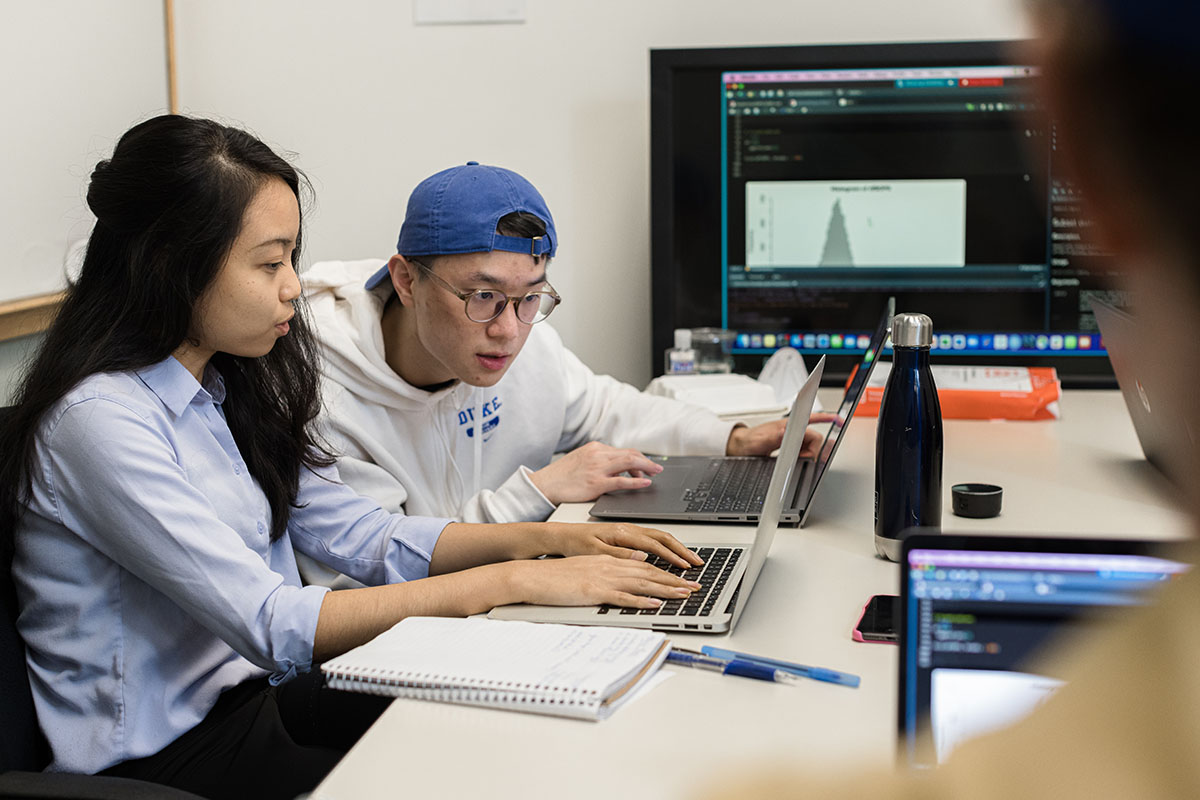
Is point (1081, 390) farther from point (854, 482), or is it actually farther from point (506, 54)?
point (506, 54)

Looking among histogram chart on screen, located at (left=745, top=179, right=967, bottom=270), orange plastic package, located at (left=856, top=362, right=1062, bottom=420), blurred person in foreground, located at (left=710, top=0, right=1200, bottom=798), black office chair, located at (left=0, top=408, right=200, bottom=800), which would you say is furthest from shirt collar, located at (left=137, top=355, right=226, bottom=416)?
histogram chart on screen, located at (left=745, top=179, right=967, bottom=270)

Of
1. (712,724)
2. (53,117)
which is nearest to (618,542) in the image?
(712,724)

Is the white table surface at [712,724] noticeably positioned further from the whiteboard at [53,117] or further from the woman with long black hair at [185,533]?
the whiteboard at [53,117]

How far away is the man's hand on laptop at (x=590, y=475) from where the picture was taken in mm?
1677

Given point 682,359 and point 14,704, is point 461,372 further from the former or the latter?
point 682,359

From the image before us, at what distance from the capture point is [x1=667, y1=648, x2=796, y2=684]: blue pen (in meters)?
1.00

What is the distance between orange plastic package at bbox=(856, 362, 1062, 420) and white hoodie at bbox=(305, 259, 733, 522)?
47 centimetres

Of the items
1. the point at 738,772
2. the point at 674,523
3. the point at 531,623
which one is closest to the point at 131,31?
the point at 674,523

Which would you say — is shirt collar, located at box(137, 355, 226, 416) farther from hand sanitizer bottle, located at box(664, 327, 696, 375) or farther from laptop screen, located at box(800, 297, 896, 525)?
hand sanitizer bottle, located at box(664, 327, 696, 375)

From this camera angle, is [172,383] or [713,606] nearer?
[713,606]

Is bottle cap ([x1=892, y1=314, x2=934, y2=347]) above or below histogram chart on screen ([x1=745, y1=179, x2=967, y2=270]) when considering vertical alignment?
below

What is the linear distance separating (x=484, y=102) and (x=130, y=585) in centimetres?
180

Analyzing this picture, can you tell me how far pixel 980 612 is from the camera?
2.21 feet

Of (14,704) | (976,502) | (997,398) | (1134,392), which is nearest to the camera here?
(14,704)
